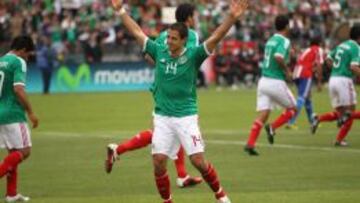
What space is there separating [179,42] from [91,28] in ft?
115

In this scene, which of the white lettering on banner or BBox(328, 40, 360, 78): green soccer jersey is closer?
BBox(328, 40, 360, 78): green soccer jersey

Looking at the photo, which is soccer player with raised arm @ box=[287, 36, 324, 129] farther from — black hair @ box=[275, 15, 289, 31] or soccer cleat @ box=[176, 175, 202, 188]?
soccer cleat @ box=[176, 175, 202, 188]

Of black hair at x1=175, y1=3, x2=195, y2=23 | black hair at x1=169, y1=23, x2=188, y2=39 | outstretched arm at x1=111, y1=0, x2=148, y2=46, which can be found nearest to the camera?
black hair at x1=169, y1=23, x2=188, y2=39

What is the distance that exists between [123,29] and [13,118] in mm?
33027

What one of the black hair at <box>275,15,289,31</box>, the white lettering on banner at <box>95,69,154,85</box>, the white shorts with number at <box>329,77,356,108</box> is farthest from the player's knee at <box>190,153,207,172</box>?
the white lettering on banner at <box>95,69,154,85</box>

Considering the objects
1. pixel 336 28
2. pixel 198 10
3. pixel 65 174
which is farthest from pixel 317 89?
pixel 65 174

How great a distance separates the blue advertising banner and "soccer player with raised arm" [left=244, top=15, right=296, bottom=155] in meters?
25.2

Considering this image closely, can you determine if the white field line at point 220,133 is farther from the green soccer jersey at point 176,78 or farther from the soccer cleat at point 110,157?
the green soccer jersey at point 176,78

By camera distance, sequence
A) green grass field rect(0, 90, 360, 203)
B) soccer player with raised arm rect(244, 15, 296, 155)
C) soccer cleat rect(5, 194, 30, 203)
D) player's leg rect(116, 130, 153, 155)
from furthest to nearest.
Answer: soccer player with raised arm rect(244, 15, 296, 155) < player's leg rect(116, 130, 153, 155) < green grass field rect(0, 90, 360, 203) < soccer cleat rect(5, 194, 30, 203)

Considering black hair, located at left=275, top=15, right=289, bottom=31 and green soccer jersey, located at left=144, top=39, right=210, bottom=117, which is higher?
green soccer jersey, located at left=144, top=39, right=210, bottom=117

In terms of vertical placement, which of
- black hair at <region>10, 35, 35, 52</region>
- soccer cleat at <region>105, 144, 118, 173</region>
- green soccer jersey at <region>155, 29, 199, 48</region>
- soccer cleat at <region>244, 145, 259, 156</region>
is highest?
green soccer jersey at <region>155, 29, 199, 48</region>

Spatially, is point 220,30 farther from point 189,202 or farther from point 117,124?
point 117,124

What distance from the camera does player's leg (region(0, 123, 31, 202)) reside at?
14.9 meters

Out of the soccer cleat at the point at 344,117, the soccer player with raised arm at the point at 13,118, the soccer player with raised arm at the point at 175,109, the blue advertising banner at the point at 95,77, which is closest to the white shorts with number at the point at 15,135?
the soccer player with raised arm at the point at 13,118
